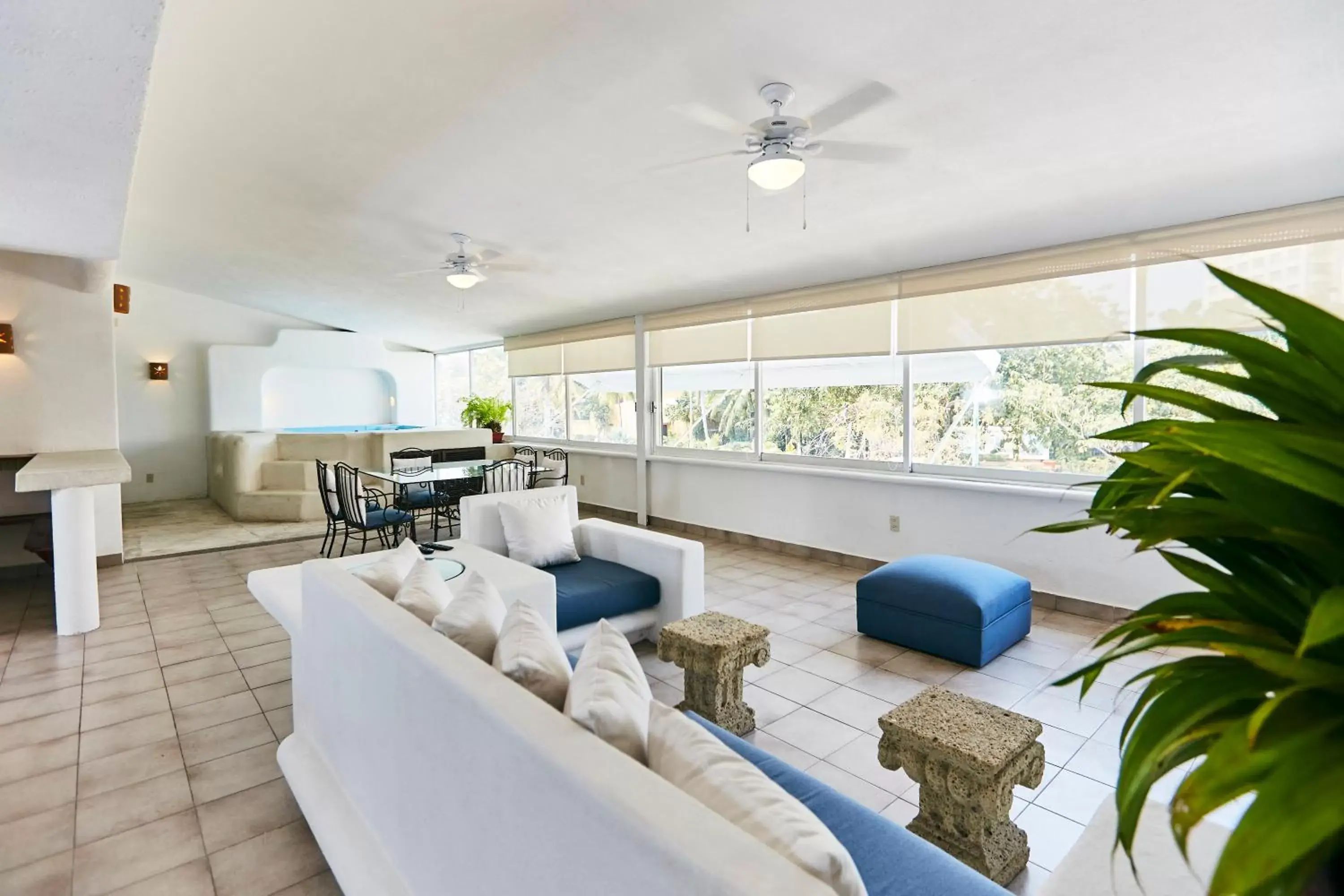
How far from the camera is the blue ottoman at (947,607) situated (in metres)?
3.33

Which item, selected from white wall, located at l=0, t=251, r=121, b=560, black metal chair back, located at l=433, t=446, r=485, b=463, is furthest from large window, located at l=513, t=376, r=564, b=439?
white wall, located at l=0, t=251, r=121, b=560

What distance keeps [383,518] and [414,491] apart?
0.95 meters

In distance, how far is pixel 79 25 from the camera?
5.99 feet

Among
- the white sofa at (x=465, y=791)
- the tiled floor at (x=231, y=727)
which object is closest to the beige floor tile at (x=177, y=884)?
the tiled floor at (x=231, y=727)

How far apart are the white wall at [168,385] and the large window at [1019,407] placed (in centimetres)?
895

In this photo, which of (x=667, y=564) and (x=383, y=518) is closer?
(x=667, y=564)

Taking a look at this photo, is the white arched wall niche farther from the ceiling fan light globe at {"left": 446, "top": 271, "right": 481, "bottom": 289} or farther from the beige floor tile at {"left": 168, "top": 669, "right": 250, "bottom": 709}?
the beige floor tile at {"left": 168, "top": 669, "right": 250, "bottom": 709}

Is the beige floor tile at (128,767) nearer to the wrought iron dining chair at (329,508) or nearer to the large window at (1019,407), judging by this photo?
the wrought iron dining chair at (329,508)

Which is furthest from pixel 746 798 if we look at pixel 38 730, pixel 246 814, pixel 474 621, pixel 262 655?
pixel 262 655

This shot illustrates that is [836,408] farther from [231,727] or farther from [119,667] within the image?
→ [119,667]

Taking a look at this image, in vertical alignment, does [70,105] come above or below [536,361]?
above

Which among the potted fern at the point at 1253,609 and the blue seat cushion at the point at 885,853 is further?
the blue seat cushion at the point at 885,853

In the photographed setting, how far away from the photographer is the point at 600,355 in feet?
24.9

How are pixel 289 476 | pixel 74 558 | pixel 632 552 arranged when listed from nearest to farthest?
pixel 632 552
pixel 74 558
pixel 289 476
